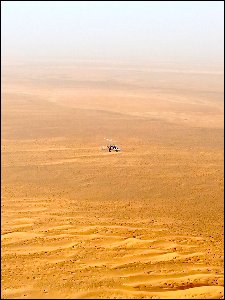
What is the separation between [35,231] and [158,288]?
12.4 feet

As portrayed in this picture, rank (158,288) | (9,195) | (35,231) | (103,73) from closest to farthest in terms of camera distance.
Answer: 1. (158,288)
2. (35,231)
3. (9,195)
4. (103,73)

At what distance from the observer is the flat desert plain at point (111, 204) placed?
7754 mm

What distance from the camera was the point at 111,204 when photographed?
42.3 ft

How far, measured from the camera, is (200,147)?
72.1 ft

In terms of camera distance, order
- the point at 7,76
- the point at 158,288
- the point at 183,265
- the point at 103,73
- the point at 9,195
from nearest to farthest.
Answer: the point at 158,288 < the point at 183,265 < the point at 9,195 < the point at 7,76 < the point at 103,73

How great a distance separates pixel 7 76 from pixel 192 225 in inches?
2053

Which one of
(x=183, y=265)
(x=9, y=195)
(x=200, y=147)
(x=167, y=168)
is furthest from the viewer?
(x=200, y=147)

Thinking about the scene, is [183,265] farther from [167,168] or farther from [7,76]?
[7,76]

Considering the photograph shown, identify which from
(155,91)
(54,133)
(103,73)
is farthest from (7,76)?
(54,133)

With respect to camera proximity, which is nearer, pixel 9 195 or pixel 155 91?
pixel 9 195

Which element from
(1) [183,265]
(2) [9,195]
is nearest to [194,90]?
(2) [9,195]

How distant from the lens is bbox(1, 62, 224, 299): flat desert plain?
7754 mm

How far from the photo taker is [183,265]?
8.41m

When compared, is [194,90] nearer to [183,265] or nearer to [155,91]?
[155,91]
